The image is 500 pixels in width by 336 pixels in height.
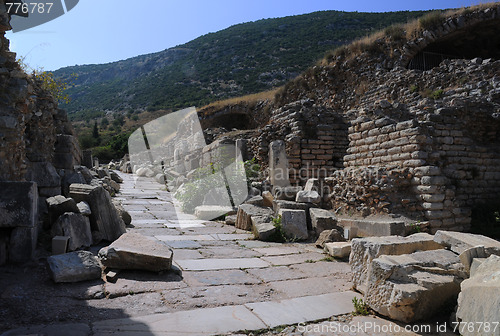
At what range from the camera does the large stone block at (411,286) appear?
2658mm

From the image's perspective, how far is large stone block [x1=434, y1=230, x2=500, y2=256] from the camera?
124 inches

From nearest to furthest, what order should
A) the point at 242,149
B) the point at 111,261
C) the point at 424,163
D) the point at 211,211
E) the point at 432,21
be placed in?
1. the point at 111,261
2. the point at 424,163
3. the point at 211,211
4. the point at 242,149
5. the point at 432,21

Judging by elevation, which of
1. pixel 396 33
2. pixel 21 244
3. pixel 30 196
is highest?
pixel 396 33

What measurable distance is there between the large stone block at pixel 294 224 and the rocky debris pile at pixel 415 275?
2.30m

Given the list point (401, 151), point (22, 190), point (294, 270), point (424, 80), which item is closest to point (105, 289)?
point (22, 190)

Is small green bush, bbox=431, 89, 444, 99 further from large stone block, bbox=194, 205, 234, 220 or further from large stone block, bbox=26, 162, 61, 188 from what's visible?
large stone block, bbox=26, 162, 61, 188

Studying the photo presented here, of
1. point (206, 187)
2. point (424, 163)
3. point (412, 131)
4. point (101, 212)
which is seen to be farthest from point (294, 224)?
point (206, 187)

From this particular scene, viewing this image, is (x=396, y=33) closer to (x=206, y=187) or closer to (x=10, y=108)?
(x=206, y=187)

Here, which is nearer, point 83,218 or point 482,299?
point 482,299

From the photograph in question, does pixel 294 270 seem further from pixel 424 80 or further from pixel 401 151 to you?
pixel 424 80

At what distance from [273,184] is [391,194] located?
3.81 m

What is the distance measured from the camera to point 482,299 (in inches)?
91.0

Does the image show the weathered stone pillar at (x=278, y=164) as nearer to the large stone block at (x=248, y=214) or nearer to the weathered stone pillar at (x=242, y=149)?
the weathered stone pillar at (x=242, y=149)

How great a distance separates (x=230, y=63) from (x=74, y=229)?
172 ft
